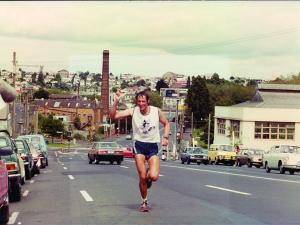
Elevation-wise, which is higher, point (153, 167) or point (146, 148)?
point (146, 148)

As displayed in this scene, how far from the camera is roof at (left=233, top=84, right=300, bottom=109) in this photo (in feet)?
295

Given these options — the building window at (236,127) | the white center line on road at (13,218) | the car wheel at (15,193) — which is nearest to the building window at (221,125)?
the building window at (236,127)

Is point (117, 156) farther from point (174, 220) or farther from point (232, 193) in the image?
point (174, 220)

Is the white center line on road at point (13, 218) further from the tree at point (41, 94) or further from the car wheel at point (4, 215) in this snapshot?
the tree at point (41, 94)

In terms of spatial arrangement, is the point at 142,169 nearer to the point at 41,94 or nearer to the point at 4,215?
the point at 4,215

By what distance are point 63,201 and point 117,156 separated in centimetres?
2615

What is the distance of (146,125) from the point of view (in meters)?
12.3

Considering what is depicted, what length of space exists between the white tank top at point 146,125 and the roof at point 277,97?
7813 centimetres

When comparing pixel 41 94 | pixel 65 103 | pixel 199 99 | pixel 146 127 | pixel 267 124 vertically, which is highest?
pixel 41 94

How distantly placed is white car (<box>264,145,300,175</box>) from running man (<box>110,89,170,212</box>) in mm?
22256

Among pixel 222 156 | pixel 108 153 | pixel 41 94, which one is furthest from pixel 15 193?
pixel 41 94

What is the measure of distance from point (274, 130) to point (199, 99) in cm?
2698

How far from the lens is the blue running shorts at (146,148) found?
1241 centimetres

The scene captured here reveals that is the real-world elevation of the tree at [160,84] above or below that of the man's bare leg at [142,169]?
above
